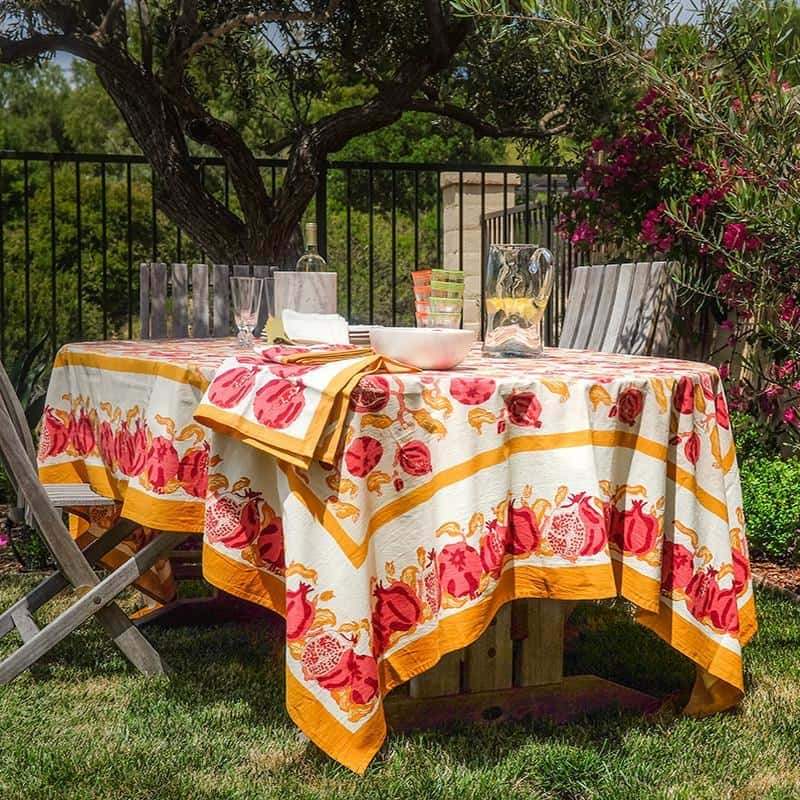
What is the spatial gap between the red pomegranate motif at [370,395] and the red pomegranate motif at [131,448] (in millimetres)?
737

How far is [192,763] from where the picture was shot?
8.38 feet

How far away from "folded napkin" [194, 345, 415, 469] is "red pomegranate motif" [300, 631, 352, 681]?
36cm

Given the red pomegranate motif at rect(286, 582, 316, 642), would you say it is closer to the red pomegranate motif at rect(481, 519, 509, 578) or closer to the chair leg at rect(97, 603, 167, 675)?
the red pomegranate motif at rect(481, 519, 509, 578)

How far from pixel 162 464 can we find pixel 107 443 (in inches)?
18.5

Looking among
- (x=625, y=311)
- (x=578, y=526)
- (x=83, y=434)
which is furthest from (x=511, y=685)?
(x=625, y=311)

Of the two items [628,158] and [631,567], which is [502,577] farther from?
[628,158]

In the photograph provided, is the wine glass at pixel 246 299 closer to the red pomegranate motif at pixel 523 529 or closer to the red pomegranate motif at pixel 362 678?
the red pomegranate motif at pixel 523 529

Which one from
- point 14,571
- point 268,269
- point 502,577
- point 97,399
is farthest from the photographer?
point 268,269

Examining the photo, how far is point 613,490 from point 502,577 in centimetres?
32

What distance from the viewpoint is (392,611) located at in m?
2.34

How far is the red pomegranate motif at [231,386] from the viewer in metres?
2.42

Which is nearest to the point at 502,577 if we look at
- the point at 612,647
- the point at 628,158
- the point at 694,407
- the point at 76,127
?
the point at 694,407

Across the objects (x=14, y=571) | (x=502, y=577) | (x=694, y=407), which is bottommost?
(x=14, y=571)

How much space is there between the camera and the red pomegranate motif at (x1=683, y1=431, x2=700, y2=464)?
99.7 inches
